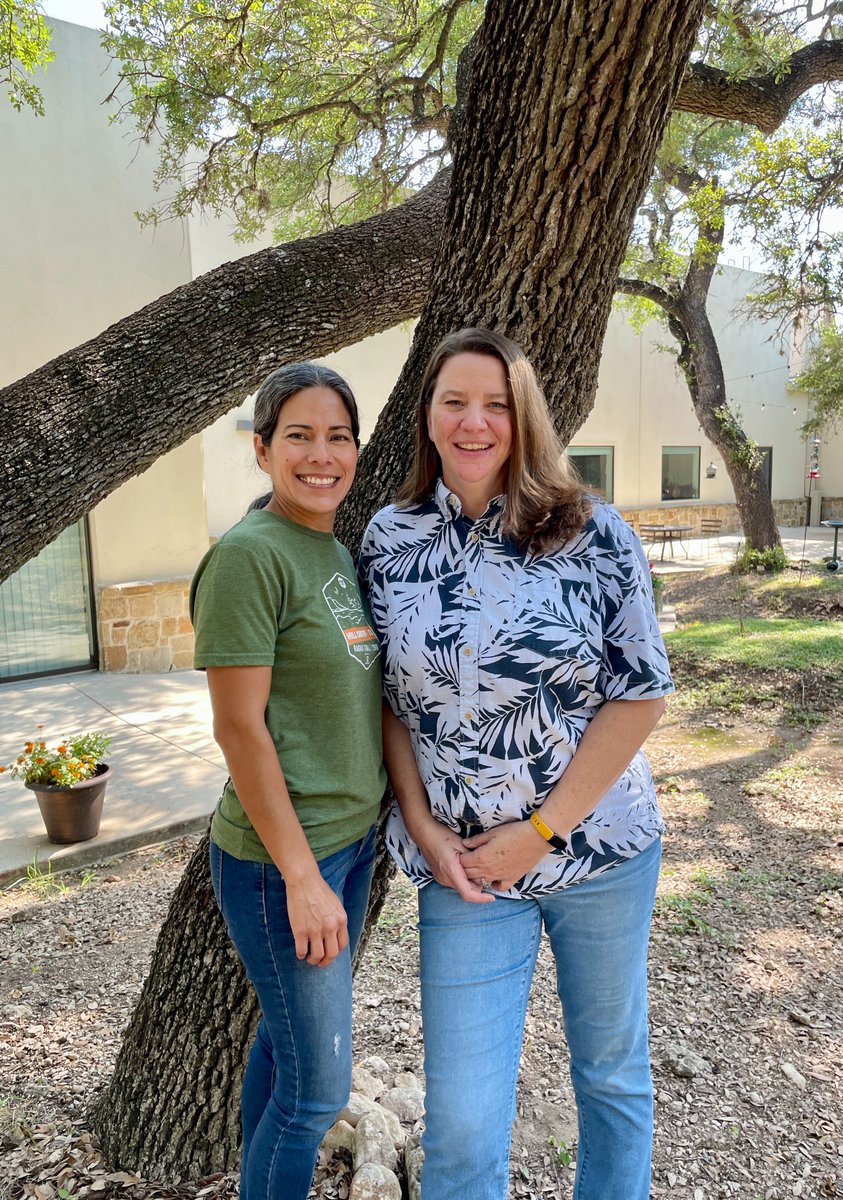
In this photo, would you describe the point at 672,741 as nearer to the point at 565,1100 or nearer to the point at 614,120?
the point at 565,1100

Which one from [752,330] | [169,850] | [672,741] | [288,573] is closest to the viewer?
[288,573]

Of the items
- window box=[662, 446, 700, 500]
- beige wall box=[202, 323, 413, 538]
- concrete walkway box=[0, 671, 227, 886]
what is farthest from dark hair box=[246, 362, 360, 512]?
window box=[662, 446, 700, 500]

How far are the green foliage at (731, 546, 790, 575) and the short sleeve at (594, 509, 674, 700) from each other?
1269cm

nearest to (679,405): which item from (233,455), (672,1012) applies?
(233,455)

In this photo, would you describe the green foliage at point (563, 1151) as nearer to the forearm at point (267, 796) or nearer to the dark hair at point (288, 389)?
the forearm at point (267, 796)

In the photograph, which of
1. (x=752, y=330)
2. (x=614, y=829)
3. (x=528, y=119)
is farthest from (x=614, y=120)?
(x=752, y=330)

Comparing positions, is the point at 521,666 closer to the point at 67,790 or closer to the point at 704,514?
the point at 67,790

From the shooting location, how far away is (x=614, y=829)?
160cm

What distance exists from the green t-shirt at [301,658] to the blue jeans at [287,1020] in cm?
6

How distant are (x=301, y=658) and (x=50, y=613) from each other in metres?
7.67

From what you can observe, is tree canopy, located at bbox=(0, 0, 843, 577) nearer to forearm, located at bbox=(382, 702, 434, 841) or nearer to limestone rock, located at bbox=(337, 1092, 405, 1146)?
forearm, located at bbox=(382, 702, 434, 841)

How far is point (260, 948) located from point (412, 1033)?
156cm

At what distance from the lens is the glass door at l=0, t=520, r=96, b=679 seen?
26.7ft

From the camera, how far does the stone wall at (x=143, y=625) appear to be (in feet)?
27.6
